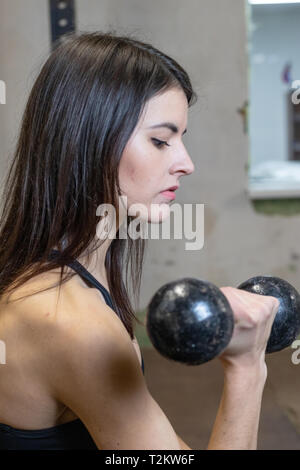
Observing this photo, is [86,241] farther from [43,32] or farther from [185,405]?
[43,32]

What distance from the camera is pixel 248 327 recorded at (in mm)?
635

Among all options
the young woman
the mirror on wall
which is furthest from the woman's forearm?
the mirror on wall

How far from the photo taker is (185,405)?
2094 millimetres

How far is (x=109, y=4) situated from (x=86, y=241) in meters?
1.96

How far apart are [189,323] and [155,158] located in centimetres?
31

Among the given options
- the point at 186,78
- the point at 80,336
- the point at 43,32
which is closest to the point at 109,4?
the point at 43,32

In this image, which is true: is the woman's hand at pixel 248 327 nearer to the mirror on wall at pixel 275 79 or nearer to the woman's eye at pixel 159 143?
the woman's eye at pixel 159 143

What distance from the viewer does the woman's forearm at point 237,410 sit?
657 millimetres

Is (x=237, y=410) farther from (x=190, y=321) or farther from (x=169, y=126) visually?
(x=169, y=126)

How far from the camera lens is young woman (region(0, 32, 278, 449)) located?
64 centimetres

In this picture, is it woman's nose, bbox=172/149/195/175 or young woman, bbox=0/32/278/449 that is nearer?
young woman, bbox=0/32/278/449

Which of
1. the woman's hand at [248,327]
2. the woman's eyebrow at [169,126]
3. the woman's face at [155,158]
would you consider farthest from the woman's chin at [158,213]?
the woman's hand at [248,327]

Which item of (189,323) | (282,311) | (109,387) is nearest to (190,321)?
(189,323)

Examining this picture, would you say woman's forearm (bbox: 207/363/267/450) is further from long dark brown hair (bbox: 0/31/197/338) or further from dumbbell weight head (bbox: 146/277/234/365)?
long dark brown hair (bbox: 0/31/197/338)
